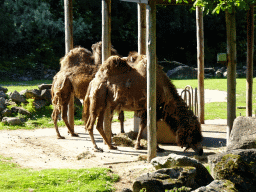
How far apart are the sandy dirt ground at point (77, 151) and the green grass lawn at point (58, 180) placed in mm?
248

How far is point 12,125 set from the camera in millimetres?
10586

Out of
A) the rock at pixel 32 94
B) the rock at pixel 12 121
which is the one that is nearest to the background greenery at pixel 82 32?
the rock at pixel 32 94

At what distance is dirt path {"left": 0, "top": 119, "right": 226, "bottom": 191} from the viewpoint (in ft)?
20.8

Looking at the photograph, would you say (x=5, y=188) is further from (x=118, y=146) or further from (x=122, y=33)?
(x=122, y=33)

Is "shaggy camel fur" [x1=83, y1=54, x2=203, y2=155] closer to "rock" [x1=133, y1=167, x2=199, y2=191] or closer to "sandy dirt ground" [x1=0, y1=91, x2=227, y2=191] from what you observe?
"sandy dirt ground" [x1=0, y1=91, x2=227, y2=191]

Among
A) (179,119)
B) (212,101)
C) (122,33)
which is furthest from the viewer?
(122,33)

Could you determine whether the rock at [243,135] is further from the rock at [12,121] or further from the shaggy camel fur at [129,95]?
the rock at [12,121]

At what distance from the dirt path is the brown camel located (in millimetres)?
779

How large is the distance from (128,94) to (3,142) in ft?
11.3

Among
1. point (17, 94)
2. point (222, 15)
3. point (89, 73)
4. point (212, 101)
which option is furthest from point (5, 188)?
point (222, 15)

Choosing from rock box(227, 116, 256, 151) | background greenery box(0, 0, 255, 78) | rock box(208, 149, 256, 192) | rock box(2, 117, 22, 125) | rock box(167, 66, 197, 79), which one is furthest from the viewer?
rock box(167, 66, 197, 79)

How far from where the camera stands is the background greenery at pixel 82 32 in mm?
24656

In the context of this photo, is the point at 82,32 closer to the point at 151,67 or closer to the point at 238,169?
the point at 151,67

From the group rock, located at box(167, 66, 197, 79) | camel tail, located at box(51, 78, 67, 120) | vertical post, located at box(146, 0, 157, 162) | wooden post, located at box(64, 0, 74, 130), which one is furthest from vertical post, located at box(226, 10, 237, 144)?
rock, located at box(167, 66, 197, 79)
